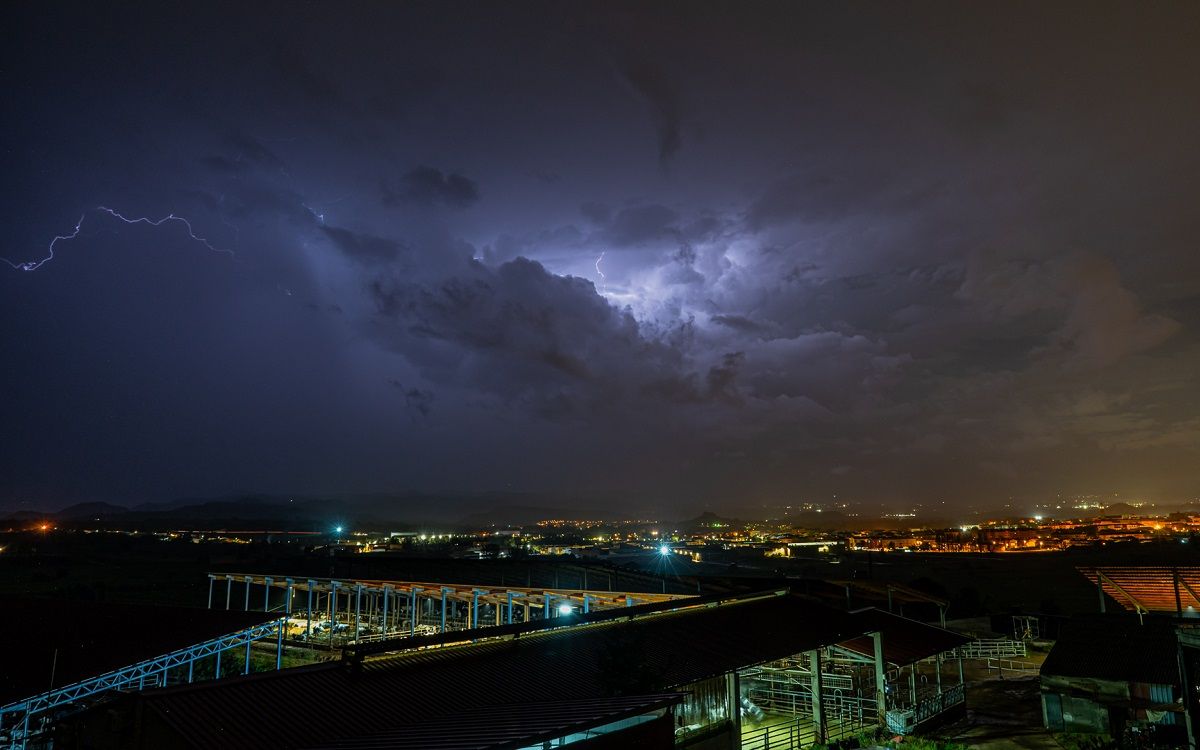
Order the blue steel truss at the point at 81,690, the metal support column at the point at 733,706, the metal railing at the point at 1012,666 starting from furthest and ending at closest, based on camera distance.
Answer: the metal railing at the point at 1012,666, the metal support column at the point at 733,706, the blue steel truss at the point at 81,690

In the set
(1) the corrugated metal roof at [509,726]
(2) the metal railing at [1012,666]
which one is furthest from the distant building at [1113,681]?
(1) the corrugated metal roof at [509,726]

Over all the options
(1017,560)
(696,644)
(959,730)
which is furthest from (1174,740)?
(1017,560)

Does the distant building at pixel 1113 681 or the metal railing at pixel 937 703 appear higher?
the distant building at pixel 1113 681

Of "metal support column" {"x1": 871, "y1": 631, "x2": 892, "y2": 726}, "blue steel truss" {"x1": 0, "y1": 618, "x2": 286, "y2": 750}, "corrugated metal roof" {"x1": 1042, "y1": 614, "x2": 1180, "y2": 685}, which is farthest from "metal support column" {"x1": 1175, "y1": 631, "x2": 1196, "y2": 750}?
"blue steel truss" {"x1": 0, "y1": 618, "x2": 286, "y2": 750}

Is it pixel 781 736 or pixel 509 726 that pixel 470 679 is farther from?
pixel 781 736

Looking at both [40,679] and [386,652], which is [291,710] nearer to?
[386,652]

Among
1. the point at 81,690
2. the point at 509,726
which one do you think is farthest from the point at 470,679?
the point at 81,690

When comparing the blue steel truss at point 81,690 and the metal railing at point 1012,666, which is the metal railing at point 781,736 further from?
the blue steel truss at point 81,690
